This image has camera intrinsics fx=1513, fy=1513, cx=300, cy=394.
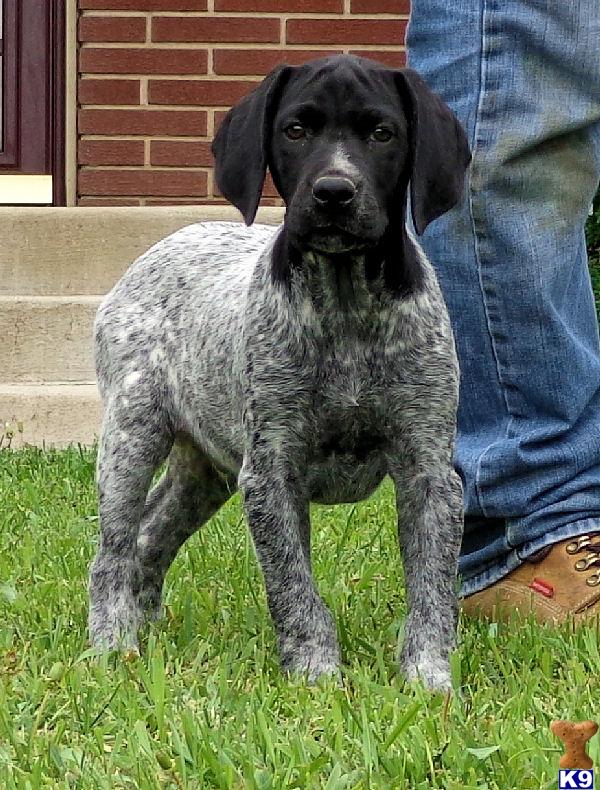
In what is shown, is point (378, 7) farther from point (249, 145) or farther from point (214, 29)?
point (249, 145)

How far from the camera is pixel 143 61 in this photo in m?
8.23

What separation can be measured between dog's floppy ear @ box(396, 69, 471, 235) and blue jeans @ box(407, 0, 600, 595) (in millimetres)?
425

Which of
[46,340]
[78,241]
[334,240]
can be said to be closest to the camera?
[334,240]

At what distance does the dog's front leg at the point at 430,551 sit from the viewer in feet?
11.3

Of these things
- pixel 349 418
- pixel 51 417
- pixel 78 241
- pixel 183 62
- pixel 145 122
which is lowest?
pixel 51 417

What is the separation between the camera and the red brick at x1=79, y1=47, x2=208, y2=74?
323 inches

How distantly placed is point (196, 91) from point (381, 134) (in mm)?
5047

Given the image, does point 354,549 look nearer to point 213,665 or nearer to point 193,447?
point 193,447

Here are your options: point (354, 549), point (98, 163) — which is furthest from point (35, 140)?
point (354, 549)

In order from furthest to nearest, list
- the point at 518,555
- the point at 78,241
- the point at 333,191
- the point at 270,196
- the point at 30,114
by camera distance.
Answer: the point at 30,114 < the point at 270,196 < the point at 78,241 < the point at 518,555 < the point at 333,191

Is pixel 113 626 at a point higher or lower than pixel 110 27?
lower

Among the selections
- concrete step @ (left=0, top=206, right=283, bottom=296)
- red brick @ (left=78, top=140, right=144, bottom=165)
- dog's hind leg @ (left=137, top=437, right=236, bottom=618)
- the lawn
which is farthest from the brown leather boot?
red brick @ (left=78, top=140, right=144, bottom=165)

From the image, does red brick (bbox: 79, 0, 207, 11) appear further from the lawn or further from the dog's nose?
the dog's nose

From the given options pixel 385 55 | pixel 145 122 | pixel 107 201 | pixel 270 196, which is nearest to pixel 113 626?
pixel 270 196
